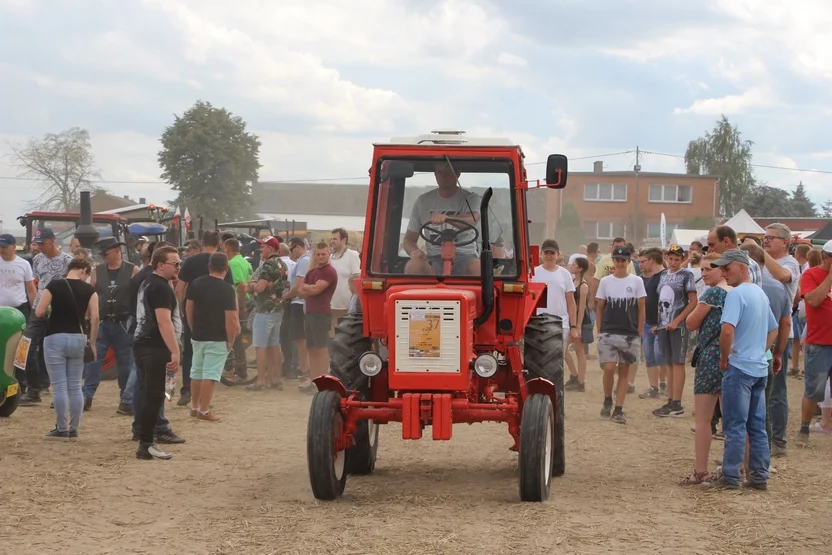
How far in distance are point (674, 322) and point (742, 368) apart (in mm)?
3965

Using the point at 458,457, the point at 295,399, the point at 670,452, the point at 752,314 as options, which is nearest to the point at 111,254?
the point at 295,399

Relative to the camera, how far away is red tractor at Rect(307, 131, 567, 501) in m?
7.09

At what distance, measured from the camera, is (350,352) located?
792cm

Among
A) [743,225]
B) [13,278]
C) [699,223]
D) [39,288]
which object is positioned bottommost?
[39,288]

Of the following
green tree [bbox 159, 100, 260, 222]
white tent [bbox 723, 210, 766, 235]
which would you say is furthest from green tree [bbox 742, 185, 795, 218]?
white tent [bbox 723, 210, 766, 235]

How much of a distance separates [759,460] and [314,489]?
3332 mm

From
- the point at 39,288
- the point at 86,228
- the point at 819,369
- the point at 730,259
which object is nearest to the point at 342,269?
the point at 39,288

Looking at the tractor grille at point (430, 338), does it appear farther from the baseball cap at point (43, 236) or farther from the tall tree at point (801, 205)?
the tall tree at point (801, 205)

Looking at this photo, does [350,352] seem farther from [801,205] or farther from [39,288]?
[801,205]

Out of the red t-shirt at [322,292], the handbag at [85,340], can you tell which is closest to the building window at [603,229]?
the red t-shirt at [322,292]

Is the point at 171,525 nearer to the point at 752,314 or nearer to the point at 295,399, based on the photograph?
the point at 752,314

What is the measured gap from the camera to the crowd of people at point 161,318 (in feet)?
30.4

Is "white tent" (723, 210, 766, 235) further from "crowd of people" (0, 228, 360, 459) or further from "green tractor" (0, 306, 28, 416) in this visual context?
"green tractor" (0, 306, 28, 416)

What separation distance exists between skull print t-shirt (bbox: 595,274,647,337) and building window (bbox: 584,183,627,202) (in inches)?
2241
